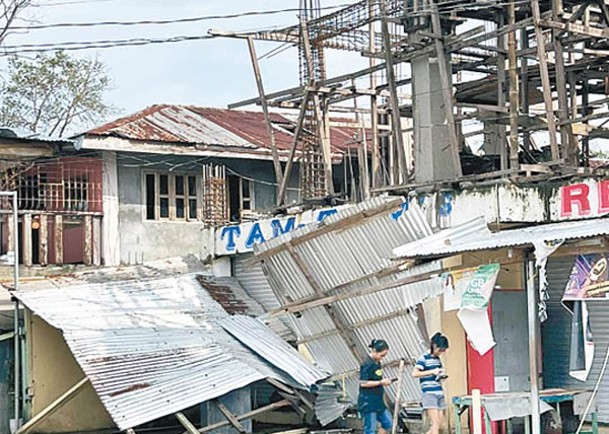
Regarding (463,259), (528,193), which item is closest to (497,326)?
(463,259)

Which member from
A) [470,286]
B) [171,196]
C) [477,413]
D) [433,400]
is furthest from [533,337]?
[171,196]

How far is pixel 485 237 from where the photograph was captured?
12.3 metres

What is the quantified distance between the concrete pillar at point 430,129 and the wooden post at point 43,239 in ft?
25.7

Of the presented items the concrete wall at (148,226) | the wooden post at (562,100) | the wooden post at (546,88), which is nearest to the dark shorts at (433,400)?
the wooden post at (546,88)

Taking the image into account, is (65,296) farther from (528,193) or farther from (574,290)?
(574,290)

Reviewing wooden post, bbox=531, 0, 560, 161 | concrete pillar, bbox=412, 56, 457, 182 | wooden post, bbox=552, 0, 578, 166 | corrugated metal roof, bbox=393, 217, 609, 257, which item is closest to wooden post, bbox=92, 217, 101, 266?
concrete pillar, bbox=412, 56, 457, 182

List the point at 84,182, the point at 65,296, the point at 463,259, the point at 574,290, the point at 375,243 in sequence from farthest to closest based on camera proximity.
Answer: the point at 84,182, the point at 65,296, the point at 463,259, the point at 375,243, the point at 574,290

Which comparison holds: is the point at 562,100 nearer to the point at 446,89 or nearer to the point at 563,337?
the point at 446,89

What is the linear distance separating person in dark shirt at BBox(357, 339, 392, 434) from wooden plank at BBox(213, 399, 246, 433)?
251 centimetres

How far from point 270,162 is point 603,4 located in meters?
9.90

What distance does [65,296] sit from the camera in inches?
666

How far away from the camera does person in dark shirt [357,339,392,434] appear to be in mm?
12922

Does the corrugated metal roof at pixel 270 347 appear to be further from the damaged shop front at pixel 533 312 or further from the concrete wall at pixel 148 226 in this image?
the concrete wall at pixel 148 226

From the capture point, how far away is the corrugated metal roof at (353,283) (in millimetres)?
13656
